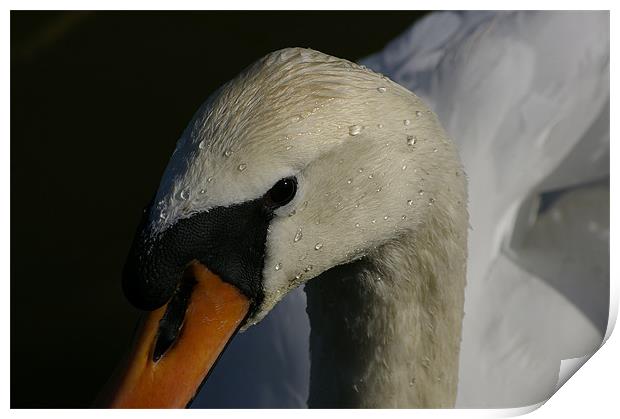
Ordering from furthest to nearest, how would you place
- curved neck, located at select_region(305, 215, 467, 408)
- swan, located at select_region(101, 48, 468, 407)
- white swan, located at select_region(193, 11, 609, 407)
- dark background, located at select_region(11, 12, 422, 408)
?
dark background, located at select_region(11, 12, 422, 408), white swan, located at select_region(193, 11, 609, 407), curved neck, located at select_region(305, 215, 467, 408), swan, located at select_region(101, 48, 468, 407)

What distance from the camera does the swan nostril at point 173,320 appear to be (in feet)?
5.22

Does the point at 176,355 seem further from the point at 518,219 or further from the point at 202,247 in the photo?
the point at 518,219

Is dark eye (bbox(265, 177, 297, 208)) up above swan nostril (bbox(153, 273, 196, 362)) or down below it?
above

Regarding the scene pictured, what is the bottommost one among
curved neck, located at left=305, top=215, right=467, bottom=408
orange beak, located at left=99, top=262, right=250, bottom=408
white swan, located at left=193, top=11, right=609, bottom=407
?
white swan, located at left=193, top=11, right=609, bottom=407

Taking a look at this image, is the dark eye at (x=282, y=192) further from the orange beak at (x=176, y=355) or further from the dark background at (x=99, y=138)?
the dark background at (x=99, y=138)

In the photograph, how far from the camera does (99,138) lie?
338cm

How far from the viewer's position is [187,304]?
1.60 metres

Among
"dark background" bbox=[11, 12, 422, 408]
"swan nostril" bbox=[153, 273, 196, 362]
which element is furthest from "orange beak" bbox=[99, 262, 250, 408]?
"dark background" bbox=[11, 12, 422, 408]

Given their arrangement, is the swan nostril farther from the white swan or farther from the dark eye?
the white swan

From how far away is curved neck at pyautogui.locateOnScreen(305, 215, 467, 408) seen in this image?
5.80ft

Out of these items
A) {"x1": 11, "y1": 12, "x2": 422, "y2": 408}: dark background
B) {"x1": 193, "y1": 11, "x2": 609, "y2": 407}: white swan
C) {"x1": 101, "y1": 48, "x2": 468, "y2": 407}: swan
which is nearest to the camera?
{"x1": 101, "y1": 48, "x2": 468, "y2": 407}: swan

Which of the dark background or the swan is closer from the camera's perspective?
the swan

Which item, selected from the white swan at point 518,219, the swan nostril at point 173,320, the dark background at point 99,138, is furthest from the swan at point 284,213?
the dark background at point 99,138
